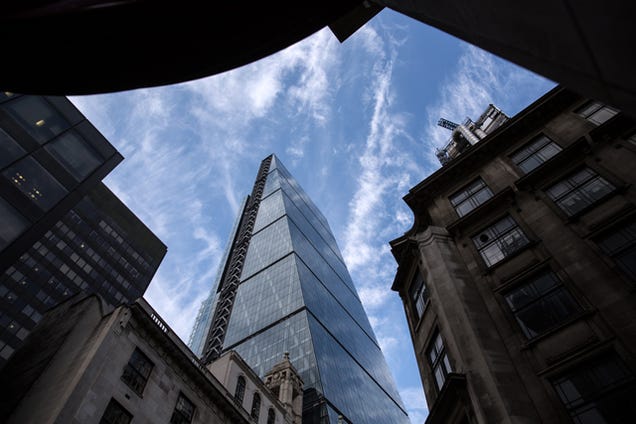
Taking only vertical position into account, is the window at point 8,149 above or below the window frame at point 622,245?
above

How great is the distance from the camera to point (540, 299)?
1434 cm

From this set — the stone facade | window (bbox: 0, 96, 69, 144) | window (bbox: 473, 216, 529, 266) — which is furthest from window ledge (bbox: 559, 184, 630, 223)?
window (bbox: 0, 96, 69, 144)

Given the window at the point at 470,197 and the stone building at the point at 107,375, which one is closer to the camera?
the stone building at the point at 107,375

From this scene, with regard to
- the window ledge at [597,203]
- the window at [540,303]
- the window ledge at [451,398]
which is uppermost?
the window ledge at [597,203]

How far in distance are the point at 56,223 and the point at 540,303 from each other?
1932 inches

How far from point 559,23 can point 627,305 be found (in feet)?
43.7

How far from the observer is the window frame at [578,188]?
1539 centimetres

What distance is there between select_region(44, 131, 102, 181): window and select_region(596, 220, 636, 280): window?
41.0m

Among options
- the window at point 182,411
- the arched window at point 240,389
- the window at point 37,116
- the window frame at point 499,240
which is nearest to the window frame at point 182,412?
the window at point 182,411

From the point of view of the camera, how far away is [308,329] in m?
100

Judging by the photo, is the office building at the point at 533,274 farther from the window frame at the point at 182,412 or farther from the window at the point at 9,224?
the window at the point at 9,224

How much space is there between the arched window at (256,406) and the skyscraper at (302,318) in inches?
1737

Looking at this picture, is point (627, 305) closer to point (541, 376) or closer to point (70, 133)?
point (541, 376)

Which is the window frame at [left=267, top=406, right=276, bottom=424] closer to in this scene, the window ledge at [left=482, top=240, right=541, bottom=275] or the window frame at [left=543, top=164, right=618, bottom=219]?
the window ledge at [left=482, top=240, right=541, bottom=275]
